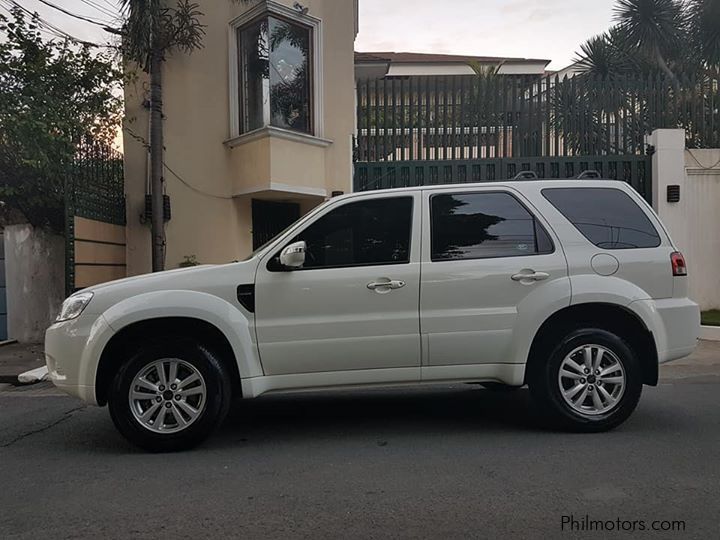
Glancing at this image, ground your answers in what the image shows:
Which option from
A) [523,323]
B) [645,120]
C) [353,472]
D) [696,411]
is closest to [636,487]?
[523,323]

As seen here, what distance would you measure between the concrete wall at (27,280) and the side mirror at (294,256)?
792 cm

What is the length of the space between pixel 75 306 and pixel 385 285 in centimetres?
233

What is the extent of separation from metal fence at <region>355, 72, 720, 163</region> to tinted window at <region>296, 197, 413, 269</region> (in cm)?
691

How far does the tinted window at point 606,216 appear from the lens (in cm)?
492

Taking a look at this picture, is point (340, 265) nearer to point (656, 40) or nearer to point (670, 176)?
point (670, 176)

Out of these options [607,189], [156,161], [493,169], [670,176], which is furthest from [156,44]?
[670,176]

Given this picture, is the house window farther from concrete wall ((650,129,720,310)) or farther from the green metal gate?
concrete wall ((650,129,720,310))

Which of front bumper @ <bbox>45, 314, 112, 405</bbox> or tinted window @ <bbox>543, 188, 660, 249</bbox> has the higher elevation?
tinted window @ <bbox>543, 188, 660, 249</bbox>

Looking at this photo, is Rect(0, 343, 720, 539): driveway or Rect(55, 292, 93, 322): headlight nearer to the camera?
Rect(0, 343, 720, 539): driveway

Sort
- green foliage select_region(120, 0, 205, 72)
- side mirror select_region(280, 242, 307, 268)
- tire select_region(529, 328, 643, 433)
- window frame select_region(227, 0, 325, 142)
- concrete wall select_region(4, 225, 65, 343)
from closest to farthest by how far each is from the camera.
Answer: side mirror select_region(280, 242, 307, 268), tire select_region(529, 328, 643, 433), green foliage select_region(120, 0, 205, 72), concrete wall select_region(4, 225, 65, 343), window frame select_region(227, 0, 325, 142)

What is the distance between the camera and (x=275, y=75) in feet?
36.5

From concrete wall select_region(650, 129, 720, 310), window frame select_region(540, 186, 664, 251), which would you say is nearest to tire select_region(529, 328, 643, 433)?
window frame select_region(540, 186, 664, 251)

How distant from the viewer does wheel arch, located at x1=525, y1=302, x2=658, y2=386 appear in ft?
15.8

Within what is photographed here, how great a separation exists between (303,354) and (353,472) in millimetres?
958
